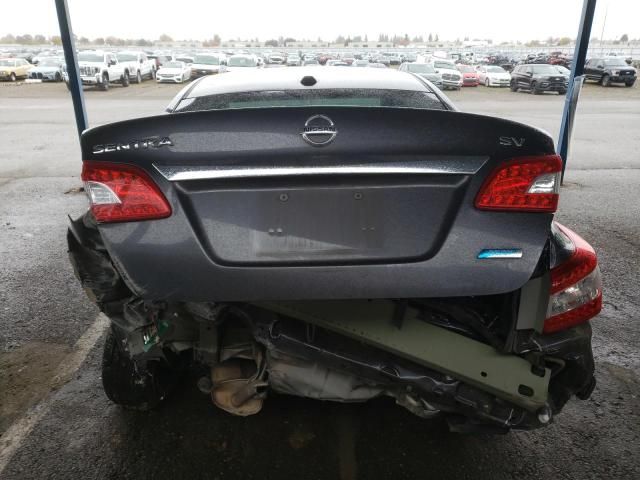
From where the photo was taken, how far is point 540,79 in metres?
24.0

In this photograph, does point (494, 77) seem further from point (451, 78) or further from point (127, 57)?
point (127, 57)

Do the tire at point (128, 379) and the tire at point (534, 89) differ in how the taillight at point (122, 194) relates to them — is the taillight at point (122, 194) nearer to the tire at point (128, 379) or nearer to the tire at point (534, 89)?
the tire at point (128, 379)

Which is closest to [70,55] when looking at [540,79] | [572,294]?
[572,294]

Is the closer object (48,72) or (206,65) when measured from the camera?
(48,72)

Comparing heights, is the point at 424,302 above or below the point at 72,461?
above

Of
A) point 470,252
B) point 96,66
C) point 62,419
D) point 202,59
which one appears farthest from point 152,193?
point 202,59

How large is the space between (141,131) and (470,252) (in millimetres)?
1175

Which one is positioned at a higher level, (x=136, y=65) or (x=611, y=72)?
(x=136, y=65)

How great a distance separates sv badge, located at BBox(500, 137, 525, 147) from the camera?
5.50ft

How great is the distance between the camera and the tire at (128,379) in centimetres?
234

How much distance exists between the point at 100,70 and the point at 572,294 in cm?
2611

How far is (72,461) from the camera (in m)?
2.22

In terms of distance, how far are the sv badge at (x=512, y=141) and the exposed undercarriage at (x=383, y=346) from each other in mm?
555

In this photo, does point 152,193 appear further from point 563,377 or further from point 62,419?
point 563,377
